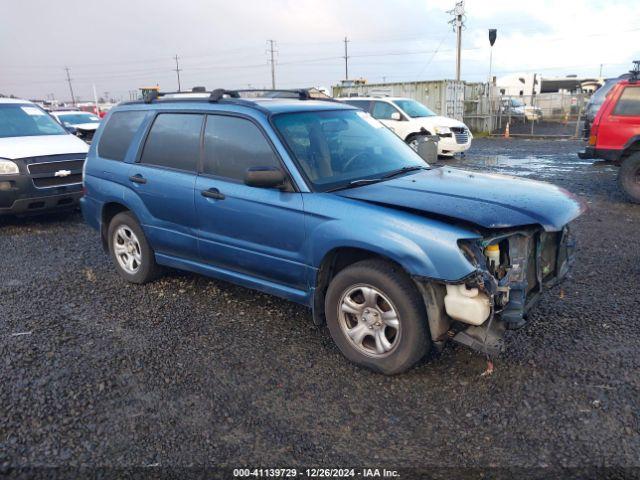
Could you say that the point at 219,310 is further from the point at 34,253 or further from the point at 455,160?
the point at 455,160

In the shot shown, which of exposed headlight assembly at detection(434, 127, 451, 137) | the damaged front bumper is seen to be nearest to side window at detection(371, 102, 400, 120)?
exposed headlight assembly at detection(434, 127, 451, 137)

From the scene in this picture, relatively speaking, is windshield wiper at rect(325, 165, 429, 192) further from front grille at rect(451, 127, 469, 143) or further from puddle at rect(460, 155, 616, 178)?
front grille at rect(451, 127, 469, 143)

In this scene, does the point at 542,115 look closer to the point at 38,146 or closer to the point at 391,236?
the point at 38,146

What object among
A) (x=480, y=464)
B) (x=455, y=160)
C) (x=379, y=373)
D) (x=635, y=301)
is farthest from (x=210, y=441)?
(x=455, y=160)

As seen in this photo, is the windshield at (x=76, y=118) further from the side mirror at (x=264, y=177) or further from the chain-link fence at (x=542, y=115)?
the chain-link fence at (x=542, y=115)

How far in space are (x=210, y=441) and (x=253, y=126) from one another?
234 centimetres

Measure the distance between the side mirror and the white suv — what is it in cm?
1115

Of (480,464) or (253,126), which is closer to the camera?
(480,464)

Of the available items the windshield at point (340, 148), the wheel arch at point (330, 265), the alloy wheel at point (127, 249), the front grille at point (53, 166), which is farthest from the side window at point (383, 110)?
the wheel arch at point (330, 265)

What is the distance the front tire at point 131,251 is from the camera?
200 inches

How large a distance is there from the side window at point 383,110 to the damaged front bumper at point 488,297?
12327 millimetres

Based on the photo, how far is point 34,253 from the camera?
6633 millimetres

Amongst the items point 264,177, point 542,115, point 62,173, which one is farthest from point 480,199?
point 542,115

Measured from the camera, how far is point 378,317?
3457 millimetres
